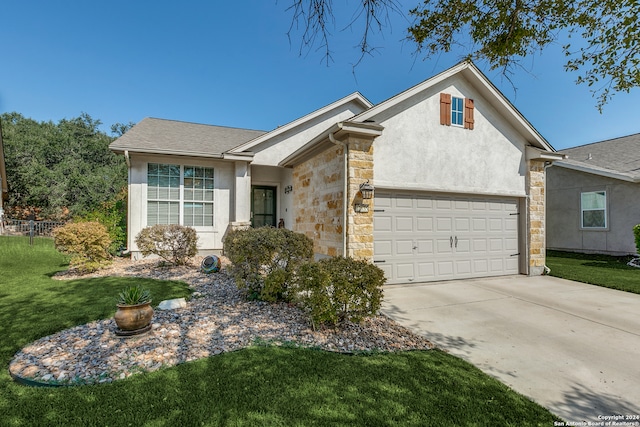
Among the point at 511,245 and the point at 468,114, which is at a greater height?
the point at 468,114

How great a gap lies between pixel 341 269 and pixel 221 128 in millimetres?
11746

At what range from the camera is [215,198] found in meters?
10.9

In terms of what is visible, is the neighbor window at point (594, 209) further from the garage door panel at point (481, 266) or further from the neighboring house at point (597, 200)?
the garage door panel at point (481, 266)

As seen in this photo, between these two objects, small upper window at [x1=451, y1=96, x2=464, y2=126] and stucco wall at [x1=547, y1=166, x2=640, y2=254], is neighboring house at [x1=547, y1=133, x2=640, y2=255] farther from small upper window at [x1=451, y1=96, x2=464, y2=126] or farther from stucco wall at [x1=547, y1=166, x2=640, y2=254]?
small upper window at [x1=451, y1=96, x2=464, y2=126]

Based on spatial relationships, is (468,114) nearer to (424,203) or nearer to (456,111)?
(456,111)

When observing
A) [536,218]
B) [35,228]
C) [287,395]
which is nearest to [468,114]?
→ [536,218]

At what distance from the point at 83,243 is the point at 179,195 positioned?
10.8ft

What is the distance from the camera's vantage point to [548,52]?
214 inches

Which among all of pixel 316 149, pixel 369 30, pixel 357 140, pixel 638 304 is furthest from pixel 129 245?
pixel 638 304

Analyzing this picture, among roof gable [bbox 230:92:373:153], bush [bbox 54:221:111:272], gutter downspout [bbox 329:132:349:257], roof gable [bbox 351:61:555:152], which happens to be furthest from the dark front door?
roof gable [bbox 351:61:555:152]

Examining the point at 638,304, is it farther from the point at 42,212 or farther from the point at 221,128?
the point at 42,212

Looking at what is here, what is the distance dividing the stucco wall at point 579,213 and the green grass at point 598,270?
773 mm

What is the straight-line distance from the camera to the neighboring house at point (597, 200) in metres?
11.7

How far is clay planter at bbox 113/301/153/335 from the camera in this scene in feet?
12.7
